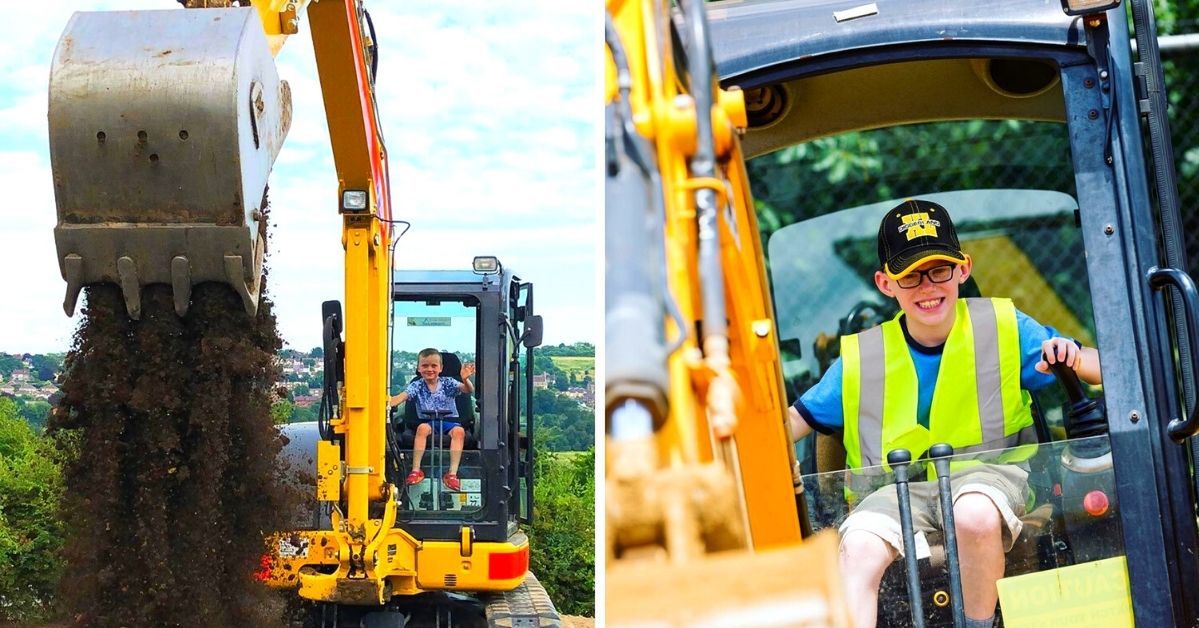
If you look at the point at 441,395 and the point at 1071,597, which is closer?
the point at 1071,597

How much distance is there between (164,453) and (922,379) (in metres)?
3.41

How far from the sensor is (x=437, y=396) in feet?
24.3

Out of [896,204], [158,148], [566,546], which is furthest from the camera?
[566,546]

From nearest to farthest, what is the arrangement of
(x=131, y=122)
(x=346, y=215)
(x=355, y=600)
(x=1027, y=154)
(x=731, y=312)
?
A: (x=731, y=312) < (x=1027, y=154) < (x=131, y=122) < (x=346, y=215) < (x=355, y=600)

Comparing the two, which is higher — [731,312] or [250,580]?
[731,312]

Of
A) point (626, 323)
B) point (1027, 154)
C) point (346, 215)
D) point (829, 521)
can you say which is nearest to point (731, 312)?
point (626, 323)

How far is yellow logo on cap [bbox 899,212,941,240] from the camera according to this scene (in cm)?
223

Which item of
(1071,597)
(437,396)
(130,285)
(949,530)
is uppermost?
(130,285)

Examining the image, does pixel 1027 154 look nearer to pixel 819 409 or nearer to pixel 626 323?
pixel 819 409

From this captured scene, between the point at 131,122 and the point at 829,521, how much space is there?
127 inches

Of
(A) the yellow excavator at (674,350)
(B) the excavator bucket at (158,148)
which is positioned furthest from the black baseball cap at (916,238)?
(B) the excavator bucket at (158,148)

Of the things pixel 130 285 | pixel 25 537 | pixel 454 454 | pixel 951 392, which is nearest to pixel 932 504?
pixel 951 392

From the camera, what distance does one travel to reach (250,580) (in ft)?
17.4

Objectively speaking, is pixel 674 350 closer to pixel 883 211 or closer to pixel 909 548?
pixel 909 548
